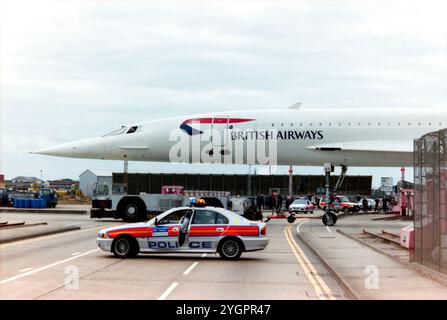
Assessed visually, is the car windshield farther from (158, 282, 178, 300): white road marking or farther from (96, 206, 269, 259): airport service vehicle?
(158, 282, 178, 300): white road marking

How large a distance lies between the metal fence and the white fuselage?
62.3 feet

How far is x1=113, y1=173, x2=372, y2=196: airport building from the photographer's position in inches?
2331

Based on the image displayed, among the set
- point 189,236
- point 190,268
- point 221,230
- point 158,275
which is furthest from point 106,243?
point 158,275

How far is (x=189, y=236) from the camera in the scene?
19.6 metres

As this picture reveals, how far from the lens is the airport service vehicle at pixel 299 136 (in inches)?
1523

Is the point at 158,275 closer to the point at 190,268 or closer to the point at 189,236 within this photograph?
the point at 190,268

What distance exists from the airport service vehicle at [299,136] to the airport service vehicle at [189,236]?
19190 millimetres

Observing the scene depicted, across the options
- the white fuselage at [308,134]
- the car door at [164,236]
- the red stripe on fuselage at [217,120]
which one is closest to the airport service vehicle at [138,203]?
the white fuselage at [308,134]

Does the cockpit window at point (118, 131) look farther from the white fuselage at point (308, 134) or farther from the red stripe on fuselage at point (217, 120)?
the red stripe on fuselage at point (217, 120)

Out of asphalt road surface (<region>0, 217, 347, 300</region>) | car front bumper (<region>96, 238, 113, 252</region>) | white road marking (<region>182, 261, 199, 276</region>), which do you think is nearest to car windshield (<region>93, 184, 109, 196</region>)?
asphalt road surface (<region>0, 217, 347, 300</region>)

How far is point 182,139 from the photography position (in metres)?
39.8
